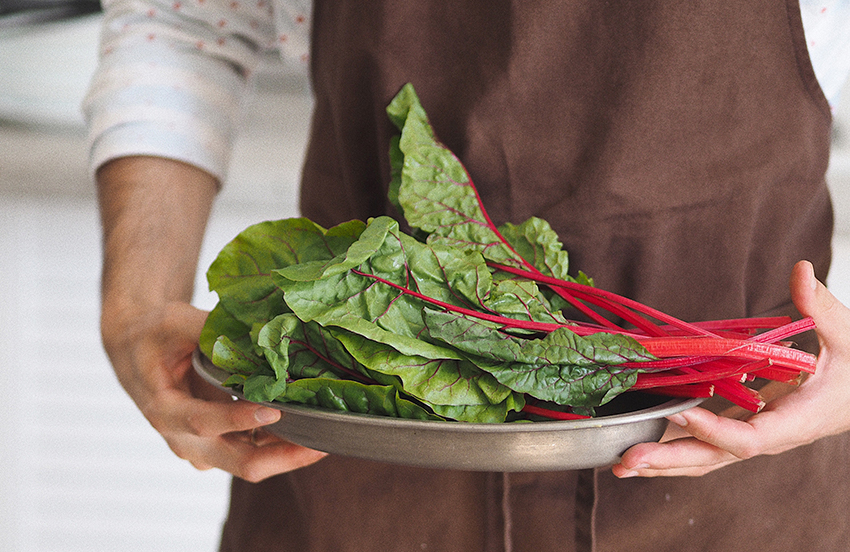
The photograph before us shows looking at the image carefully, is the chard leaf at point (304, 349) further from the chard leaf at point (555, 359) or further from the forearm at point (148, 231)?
the forearm at point (148, 231)

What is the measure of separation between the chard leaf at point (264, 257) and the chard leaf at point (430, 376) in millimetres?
84

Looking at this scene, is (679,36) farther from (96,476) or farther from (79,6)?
(96,476)

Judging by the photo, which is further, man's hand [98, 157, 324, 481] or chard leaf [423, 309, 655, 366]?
man's hand [98, 157, 324, 481]

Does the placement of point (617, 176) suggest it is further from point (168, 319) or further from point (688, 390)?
point (168, 319)

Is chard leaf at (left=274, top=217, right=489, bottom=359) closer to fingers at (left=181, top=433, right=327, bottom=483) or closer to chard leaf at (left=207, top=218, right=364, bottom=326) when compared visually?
chard leaf at (left=207, top=218, right=364, bottom=326)

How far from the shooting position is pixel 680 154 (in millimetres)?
570

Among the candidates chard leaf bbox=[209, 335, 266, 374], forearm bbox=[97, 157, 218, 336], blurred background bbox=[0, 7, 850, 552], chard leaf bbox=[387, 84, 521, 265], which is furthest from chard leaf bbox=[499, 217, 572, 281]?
blurred background bbox=[0, 7, 850, 552]

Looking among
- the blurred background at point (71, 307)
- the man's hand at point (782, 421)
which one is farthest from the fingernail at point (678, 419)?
the blurred background at point (71, 307)

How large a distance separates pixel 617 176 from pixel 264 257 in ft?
0.94

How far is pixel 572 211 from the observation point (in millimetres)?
582

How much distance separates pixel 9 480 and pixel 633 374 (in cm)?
135

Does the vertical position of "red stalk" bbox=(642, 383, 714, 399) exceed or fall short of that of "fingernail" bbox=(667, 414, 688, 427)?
it exceeds it

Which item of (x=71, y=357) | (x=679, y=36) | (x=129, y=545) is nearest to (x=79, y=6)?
(x=71, y=357)

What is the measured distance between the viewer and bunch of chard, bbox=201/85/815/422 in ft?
1.37
